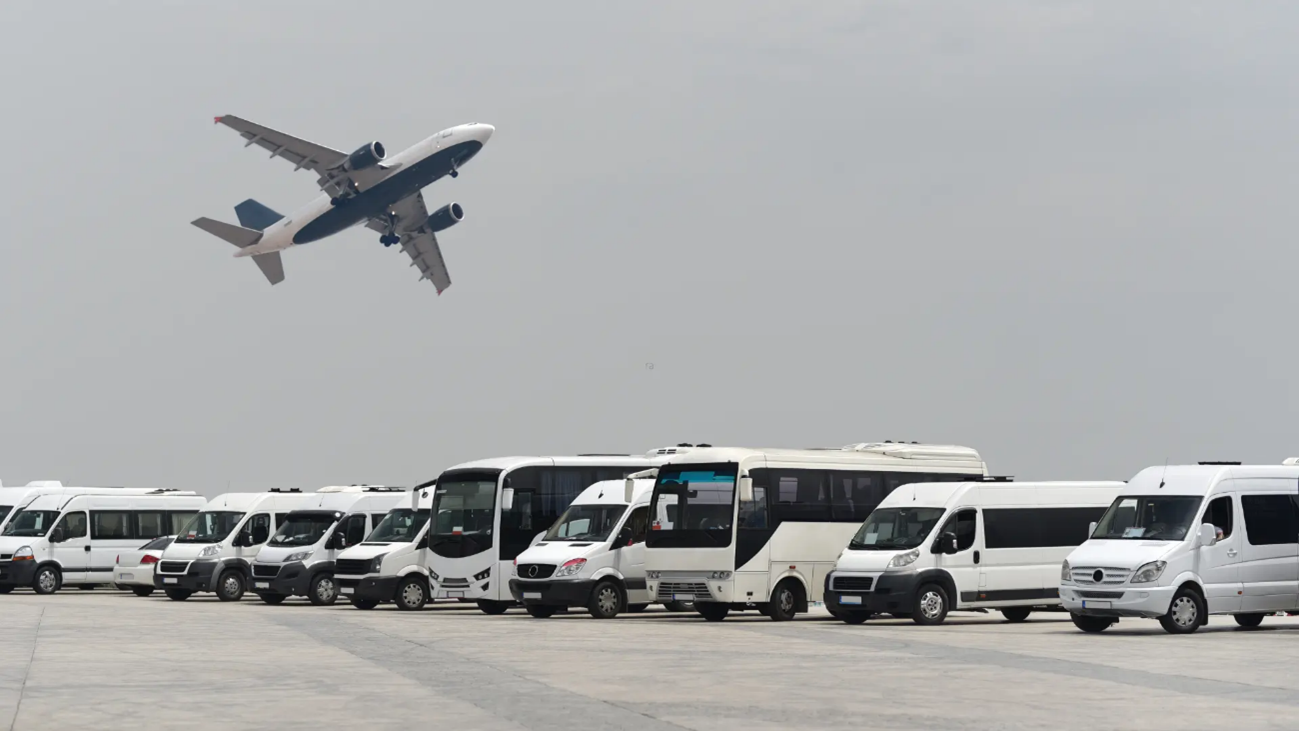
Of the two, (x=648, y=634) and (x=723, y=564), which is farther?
(x=723, y=564)

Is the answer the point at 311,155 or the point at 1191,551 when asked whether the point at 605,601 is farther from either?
the point at 311,155

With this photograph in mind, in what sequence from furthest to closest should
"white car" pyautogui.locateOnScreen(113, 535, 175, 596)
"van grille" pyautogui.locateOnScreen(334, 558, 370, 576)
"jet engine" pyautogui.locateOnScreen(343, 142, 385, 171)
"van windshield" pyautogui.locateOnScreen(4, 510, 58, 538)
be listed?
1. "jet engine" pyautogui.locateOnScreen(343, 142, 385, 171)
2. "van windshield" pyautogui.locateOnScreen(4, 510, 58, 538)
3. "white car" pyautogui.locateOnScreen(113, 535, 175, 596)
4. "van grille" pyautogui.locateOnScreen(334, 558, 370, 576)

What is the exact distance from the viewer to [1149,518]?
68.3 feet

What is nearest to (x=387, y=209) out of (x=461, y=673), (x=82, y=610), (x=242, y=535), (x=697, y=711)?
(x=242, y=535)

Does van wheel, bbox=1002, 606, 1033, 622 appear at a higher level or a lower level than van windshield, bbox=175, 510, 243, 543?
lower

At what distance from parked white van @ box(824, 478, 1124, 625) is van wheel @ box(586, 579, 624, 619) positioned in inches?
144

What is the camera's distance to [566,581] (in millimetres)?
24938

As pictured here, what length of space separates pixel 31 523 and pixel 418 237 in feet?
64.6

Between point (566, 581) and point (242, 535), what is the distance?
10339 millimetres

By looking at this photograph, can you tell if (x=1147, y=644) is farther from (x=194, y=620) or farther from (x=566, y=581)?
(x=194, y=620)

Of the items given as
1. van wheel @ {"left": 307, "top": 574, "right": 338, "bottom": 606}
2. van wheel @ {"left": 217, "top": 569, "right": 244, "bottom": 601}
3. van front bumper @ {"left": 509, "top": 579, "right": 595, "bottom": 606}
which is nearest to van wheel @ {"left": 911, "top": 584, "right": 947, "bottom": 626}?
van front bumper @ {"left": 509, "top": 579, "right": 595, "bottom": 606}

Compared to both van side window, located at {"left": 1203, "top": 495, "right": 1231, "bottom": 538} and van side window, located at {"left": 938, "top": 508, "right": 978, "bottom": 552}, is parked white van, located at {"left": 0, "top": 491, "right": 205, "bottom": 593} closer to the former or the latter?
van side window, located at {"left": 938, "top": 508, "right": 978, "bottom": 552}

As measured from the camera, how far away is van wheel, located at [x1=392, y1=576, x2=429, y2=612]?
28266 mm

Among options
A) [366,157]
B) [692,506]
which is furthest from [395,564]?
[366,157]
